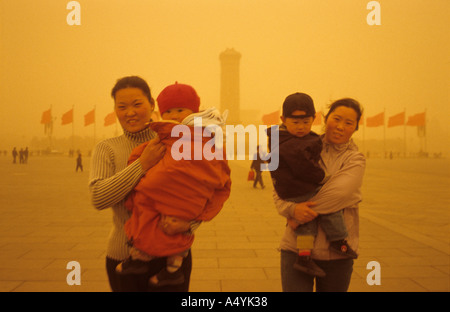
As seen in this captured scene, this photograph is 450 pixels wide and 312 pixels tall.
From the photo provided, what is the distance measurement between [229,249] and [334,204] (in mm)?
3274

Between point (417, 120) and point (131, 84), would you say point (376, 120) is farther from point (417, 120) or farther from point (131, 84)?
point (131, 84)

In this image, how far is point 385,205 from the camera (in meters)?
8.93

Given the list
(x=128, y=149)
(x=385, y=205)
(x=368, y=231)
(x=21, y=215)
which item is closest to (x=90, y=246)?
(x=21, y=215)

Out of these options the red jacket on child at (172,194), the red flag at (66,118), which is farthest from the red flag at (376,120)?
the red jacket on child at (172,194)

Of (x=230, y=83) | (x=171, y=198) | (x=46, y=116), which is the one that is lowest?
(x=171, y=198)

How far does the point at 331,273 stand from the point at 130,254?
1141 mm

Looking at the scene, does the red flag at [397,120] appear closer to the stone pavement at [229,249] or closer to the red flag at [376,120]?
the red flag at [376,120]

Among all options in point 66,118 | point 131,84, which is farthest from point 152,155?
point 66,118

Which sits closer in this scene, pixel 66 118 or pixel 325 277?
pixel 325 277

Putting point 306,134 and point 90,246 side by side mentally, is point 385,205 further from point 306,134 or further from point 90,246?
point 306,134

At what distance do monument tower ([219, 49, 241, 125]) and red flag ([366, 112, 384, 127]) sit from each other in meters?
23.3

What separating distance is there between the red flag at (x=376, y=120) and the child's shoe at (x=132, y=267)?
40.5m

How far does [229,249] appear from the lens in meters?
5.06

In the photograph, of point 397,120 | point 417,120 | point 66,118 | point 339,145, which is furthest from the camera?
point 397,120
